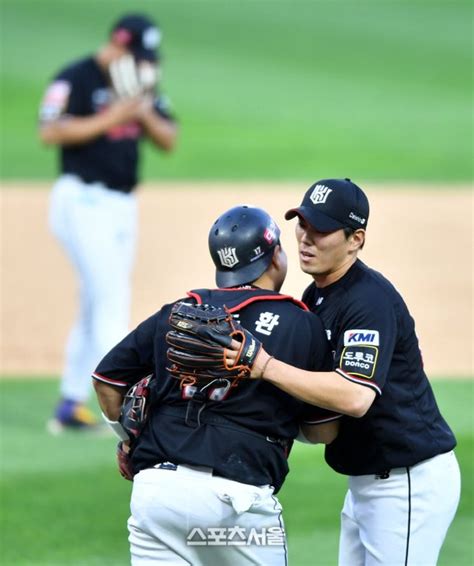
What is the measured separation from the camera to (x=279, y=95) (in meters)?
25.1

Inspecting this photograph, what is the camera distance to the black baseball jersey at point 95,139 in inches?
327

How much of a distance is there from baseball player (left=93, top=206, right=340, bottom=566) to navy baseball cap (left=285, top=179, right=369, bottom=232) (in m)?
0.26

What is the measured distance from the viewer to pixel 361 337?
158 inches

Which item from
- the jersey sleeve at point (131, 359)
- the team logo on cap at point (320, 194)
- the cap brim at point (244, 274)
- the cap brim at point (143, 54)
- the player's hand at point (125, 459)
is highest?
the cap brim at point (143, 54)

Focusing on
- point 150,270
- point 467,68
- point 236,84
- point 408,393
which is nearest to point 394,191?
point 150,270

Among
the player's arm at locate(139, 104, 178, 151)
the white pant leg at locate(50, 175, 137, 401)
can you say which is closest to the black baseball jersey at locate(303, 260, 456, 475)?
the white pant leg at locate(50, 175, 137, 401)

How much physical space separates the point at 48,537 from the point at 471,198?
43.4ft

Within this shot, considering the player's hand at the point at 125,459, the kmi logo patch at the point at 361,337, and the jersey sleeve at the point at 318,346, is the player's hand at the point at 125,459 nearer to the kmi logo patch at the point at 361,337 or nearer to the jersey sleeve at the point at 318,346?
the jersey sleeve at the point at 318,346

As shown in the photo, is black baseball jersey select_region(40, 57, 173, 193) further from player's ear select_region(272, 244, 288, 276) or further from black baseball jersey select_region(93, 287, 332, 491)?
black baseball jersey select_region(93, 287, 332, 491)

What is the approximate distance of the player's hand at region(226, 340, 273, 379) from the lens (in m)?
3.74

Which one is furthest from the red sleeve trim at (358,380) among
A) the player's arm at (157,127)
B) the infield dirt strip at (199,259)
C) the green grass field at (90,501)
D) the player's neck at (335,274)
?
the infield dirt strip at (199,259)

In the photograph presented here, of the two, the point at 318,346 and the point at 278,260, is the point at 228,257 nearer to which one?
the point at 278,260

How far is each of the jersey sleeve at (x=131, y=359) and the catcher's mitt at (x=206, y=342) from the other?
22 cm

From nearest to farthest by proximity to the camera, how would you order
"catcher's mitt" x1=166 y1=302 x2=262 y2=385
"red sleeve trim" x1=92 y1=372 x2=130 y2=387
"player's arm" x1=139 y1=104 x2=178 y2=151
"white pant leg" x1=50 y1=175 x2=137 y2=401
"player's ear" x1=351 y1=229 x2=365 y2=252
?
"catcher's mitt" x1=166 y1=302 x2=262 y2=385, "red sleeve trim" x1=92 y1=372 x2=130 y2=387, "player's ear" x1=351 y1=229 x2=365 y2=252, "white pant leg" x1=50 y1=175 x2=137 y2=401, "player's arm" x1=139 y1=104 x2=178 y2=151
